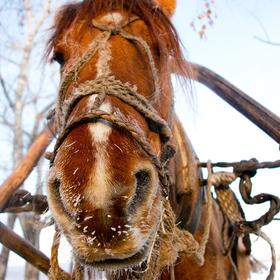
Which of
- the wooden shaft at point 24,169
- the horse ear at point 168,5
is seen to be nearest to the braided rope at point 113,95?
the horse ear at point 168,5

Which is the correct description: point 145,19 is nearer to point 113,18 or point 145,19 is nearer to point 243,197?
point 113,18

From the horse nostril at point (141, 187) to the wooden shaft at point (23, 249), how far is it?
1.80 metres

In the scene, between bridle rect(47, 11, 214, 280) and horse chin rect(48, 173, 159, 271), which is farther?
bridle rect(47, 11, 214, 280)

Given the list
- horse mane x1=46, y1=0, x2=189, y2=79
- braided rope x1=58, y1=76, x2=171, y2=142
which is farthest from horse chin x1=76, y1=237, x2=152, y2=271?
horse mane x1=46, y1=0, x2=189, y2=79

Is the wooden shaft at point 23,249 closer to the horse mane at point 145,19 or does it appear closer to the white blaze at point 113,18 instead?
the horse mane at point 145,19

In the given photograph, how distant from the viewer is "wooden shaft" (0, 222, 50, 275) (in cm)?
316

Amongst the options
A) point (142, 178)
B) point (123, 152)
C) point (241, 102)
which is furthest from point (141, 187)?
point (241, 102)

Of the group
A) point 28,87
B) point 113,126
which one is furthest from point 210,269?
point 28,87

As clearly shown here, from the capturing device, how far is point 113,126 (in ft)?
5.41

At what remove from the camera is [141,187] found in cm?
166

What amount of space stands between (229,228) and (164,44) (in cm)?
141

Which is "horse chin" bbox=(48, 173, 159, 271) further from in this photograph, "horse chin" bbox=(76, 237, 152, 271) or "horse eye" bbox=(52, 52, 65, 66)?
"horse eye" bbox=(52, 52, 65, 66)

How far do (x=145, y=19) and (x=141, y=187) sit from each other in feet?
3.34

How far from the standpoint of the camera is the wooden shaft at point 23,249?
316cm
